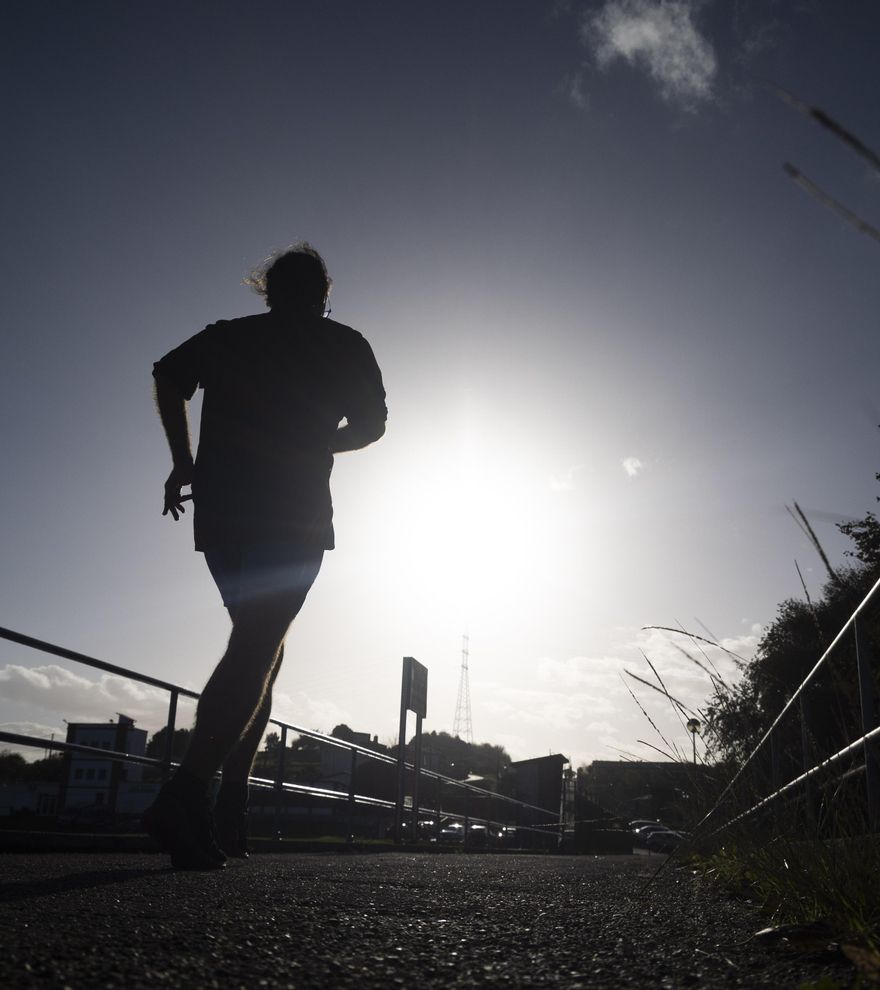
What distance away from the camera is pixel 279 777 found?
6.45 meters

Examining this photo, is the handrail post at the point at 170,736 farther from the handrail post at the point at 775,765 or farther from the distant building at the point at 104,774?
the handrail post at the point at 775,765

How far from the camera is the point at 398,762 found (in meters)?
9.23

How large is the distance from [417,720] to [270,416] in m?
8.90

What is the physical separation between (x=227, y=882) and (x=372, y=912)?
1.90 feet

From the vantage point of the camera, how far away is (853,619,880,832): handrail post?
2.23 metres

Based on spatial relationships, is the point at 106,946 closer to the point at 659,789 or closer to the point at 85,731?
the point at 659,789

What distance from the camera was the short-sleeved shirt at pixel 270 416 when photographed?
105 inches

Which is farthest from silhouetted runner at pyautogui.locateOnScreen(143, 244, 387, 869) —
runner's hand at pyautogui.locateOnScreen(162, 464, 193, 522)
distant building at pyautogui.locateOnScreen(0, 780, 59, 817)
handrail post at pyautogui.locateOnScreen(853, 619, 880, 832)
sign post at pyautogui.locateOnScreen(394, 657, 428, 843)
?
sign post at pyautogui.locateOnScreen(394, 657, 428, 843)

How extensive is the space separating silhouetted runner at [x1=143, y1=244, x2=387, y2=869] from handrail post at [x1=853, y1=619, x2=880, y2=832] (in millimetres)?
1668

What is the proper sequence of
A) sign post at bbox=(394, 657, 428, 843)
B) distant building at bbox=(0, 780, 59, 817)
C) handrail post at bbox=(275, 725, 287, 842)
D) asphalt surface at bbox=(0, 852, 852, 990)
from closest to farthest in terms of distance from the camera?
1. asphalt surface at bbox=(0, 852, 852, 990)
2. distant building at bbox=(0, 780, 59, 817)
3. handrail post at bbox=(275, 725, 287, 842)
4. sign post at bbox=(394, 657, 428, 843)

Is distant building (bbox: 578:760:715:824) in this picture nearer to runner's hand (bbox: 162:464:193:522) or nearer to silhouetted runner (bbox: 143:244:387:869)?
silhouetted runner (bbox: 143:244:387:869)

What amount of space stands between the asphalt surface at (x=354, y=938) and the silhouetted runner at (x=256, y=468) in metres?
0.39

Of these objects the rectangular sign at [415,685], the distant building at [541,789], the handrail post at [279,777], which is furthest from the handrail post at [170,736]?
the distant building at [541,789]

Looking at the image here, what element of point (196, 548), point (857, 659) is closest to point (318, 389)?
point (196, 548)
